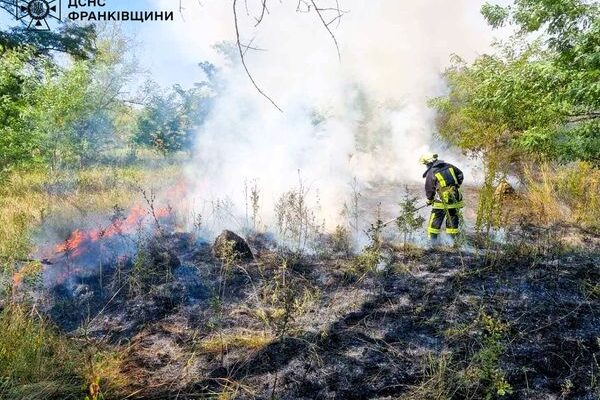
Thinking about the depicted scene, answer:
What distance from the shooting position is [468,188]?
13062 millimetres

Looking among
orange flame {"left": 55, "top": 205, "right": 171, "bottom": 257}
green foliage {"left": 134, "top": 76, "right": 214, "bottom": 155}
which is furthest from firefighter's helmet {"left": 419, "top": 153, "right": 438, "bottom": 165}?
green foliage {"left": 134, "top": 76, "right": 214, "bottom": 155}

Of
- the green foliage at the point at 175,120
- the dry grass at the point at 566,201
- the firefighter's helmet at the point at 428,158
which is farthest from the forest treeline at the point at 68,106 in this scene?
the dry grass at the point at 566,201

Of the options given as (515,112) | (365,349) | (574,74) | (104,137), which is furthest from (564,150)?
(104,137)

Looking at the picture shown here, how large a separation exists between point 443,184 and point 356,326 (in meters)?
3.44

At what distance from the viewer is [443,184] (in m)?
6.29

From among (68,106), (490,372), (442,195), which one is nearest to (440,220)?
(442,195)

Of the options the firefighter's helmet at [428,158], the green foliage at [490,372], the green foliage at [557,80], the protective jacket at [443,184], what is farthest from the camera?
the firefighter's helmet at [428,158]

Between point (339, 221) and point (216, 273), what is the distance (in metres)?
3.33

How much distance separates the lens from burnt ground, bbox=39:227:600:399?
284cm

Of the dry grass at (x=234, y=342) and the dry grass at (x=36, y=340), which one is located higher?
the dry grass at (x=36, y=340)

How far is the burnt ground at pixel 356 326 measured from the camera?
2.84 m

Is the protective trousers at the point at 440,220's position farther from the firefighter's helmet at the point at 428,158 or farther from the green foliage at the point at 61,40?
the green foliage at the point at 61,40

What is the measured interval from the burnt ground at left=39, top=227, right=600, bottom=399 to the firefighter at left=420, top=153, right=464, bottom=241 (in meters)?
0.92

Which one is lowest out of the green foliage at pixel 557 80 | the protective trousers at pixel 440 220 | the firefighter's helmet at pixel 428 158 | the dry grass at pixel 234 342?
the dry grass at pixel 234 342
